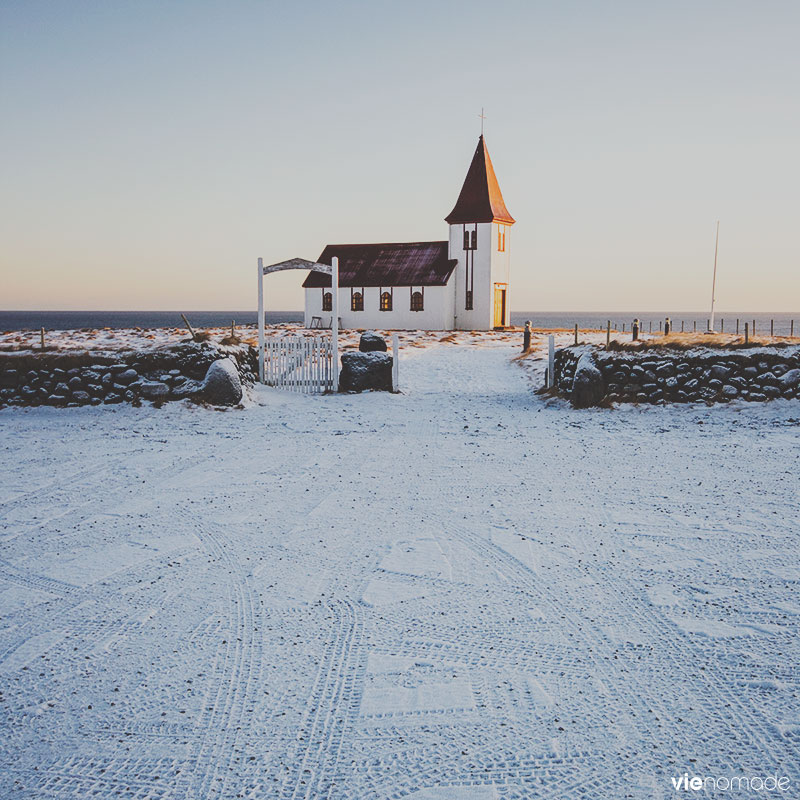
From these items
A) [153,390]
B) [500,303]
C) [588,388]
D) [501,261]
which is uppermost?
[501,261]

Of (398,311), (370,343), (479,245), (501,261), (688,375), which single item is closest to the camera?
(688,375)

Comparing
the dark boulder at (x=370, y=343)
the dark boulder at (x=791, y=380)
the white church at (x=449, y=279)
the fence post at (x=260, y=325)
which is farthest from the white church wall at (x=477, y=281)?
the dark boulder at (x=791, y=380)

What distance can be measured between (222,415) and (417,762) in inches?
436

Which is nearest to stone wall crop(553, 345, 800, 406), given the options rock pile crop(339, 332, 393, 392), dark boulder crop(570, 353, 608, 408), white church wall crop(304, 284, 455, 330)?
dark boulder crop(570, 353, 608, 408)

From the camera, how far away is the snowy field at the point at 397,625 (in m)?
3.40

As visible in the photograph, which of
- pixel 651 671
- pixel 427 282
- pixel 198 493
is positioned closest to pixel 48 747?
pixel 651 671

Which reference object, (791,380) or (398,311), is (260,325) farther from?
(398,311)

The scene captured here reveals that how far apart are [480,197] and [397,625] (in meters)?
38.7

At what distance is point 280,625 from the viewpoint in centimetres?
482

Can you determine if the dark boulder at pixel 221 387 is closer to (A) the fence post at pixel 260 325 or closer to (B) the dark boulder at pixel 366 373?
(A) the fence post at pixel 260 325

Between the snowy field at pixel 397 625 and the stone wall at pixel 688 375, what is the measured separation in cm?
392

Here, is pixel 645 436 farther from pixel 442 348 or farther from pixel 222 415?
pixel 442 348

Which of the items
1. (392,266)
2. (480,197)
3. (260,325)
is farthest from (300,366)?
(480,197)

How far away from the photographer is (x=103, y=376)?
14.4 metres
